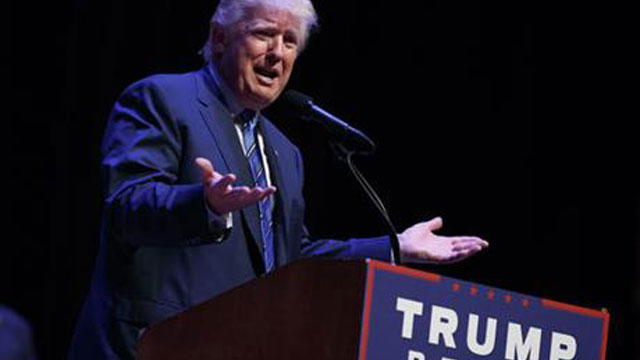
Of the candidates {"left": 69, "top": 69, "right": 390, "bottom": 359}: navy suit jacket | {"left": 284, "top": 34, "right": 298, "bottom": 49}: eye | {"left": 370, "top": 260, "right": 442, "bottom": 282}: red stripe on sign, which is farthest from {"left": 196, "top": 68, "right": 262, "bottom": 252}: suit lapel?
{"left": 370, "top": 260, "right": 442, "bottom": 282}: red stripe on sign

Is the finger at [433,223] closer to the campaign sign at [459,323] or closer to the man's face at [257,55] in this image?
the man's face at [257,55]

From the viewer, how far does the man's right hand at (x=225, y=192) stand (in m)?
2.25

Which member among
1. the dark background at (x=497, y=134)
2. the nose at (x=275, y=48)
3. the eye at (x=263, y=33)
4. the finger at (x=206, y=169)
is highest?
the eye at (x=263, y=33)

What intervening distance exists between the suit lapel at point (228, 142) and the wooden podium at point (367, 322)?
56 centimetres

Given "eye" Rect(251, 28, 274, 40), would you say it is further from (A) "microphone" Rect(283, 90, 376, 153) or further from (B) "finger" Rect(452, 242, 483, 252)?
(B) "finger" Rect(452, 242, 483, 252)

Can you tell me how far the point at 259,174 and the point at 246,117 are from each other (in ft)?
0.62

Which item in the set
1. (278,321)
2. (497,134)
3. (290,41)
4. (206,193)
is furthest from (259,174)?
(497,134)

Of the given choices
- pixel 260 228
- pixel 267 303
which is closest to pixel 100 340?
pixel 260 228

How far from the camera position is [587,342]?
2.40 metres

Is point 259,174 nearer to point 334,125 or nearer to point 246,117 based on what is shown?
point 246,117

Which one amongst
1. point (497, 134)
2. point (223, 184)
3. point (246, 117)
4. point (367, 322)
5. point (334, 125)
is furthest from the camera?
point (497, 134)

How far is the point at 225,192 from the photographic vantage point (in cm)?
229

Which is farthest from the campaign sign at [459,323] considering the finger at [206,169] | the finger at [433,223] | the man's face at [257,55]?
the man's face at [257,55]

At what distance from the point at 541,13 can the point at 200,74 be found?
249cm
